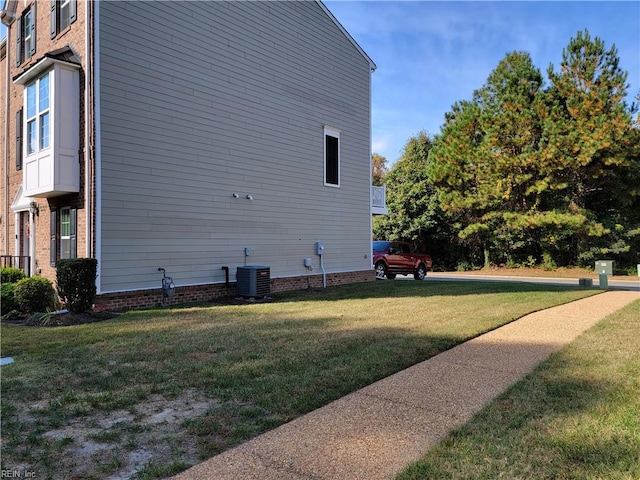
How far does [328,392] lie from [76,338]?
431cm

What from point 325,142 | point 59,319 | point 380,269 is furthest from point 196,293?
point 380,269

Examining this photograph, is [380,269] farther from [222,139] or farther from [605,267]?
[222,139]

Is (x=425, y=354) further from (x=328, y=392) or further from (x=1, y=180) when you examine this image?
(x=1, y=180)

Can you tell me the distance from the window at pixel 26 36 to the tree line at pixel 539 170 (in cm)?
2065

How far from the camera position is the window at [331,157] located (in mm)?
14609

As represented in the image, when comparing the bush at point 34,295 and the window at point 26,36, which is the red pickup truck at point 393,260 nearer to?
the bush at point 34,295

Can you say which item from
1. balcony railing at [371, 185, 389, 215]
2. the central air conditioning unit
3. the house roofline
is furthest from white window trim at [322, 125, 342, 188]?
the central air conditioning unit

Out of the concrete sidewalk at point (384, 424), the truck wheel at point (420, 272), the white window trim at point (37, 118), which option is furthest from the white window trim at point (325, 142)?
the concrete sidewalk at point (384, 424)

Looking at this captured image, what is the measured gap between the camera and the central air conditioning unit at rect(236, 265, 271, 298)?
1103 cm

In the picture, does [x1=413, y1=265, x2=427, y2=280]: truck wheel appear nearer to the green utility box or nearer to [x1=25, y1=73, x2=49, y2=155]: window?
the green utility box

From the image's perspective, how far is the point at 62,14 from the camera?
1079 centimetres

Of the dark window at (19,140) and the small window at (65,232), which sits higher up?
the dark window at (19,140)

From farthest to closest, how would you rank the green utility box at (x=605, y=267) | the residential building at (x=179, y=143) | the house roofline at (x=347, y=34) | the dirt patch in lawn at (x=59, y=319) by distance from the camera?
the house roofline at (x=347, y=34), the green utility box at (x=605, y=267), the residential building at (x=179, y=143), the dirt patch in lawn at (x=59, y=319)

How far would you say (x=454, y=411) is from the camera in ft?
12.4
